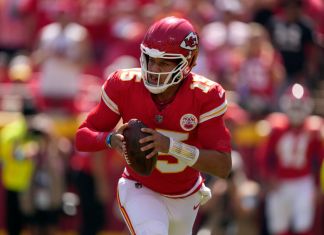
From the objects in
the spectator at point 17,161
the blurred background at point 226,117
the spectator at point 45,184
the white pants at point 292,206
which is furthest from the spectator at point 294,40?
the spectator at point 17,161

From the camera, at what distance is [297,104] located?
413 inches

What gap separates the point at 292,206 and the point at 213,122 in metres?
4.90

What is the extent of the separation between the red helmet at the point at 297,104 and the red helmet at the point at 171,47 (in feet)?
15.7

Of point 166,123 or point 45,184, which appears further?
point 45,184

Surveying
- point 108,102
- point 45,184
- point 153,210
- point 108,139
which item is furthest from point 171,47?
point 45,184

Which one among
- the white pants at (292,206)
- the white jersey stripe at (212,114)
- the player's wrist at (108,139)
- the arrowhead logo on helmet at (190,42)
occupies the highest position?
the arrowhead logo on helmet at (190,42)

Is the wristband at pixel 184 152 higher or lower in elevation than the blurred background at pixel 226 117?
higher

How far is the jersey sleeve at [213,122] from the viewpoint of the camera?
5.84 meters

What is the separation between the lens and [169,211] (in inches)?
239

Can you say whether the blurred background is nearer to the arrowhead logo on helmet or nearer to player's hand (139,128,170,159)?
the arrowhead logo on helmet

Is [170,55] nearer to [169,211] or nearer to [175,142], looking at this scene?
[175,142]

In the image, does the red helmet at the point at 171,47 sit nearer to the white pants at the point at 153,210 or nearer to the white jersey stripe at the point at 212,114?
the white jersey stripe at the point at 212,114

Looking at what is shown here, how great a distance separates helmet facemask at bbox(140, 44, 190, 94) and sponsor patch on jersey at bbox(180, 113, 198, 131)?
0.20 m

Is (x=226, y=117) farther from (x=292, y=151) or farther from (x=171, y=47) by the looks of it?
(x=171, y=47)
